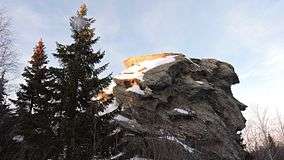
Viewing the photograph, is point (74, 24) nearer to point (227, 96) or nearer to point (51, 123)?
point (51, 123)

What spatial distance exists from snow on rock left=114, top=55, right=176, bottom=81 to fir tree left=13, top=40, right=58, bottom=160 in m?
13.3

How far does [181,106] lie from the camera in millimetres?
38938

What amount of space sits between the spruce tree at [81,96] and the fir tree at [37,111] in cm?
84

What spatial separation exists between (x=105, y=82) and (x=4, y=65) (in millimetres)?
6218

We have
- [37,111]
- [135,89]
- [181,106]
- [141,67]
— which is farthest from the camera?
[141,67]

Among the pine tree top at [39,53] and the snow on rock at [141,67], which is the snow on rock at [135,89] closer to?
the snow on rock at [141,67]

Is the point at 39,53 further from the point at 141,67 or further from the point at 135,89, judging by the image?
the point at 141,67

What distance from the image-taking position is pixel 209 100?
4184cm

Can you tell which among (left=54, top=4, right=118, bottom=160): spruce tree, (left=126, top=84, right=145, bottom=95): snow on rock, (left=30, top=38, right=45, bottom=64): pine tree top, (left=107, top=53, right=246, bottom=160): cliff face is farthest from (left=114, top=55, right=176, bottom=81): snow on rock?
(left=54, top=4, right=118, bottom=160): spruce tree

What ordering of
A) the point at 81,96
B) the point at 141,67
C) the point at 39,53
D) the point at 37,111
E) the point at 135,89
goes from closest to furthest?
→ the point at 81,96
the point at 37,111
the point at 39,53
the point at 135,89
the point at 141,67

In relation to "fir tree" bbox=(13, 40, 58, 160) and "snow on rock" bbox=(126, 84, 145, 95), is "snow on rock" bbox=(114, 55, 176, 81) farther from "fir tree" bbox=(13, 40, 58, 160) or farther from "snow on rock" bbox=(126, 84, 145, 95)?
"fir tree" bbox=(13, 40, 58, 160)

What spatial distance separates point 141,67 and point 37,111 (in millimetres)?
21169

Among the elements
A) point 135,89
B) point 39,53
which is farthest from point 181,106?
point 39,53

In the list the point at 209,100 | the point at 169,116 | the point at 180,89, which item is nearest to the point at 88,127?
the point at 169,116
